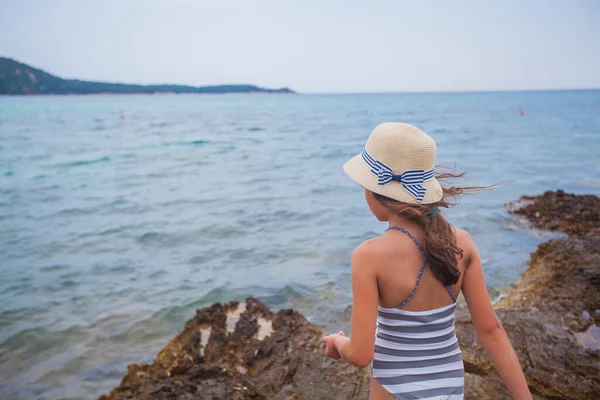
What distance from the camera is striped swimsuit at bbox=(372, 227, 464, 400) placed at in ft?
6.18

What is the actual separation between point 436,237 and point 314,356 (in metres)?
2.40

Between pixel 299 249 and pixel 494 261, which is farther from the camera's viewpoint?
pixel 299 249

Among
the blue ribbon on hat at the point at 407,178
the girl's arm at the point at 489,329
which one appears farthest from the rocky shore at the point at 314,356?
the blue ribbon on hat at the point at 407,178

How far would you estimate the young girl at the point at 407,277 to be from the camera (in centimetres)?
180

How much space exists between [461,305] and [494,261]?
2458 millimetres

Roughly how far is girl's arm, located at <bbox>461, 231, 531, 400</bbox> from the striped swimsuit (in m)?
0.13

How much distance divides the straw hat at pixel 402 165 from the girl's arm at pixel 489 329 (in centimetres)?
31

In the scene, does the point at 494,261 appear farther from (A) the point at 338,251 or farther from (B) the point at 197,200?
(B) the point at 197,200

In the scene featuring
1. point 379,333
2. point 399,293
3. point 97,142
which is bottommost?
point 97,142

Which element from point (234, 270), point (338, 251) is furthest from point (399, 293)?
point (338, 251)

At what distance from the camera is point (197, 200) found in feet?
45.1

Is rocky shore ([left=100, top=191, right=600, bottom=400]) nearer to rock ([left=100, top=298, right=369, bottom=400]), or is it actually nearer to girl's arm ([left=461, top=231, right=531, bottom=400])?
rock ([left=100, top=298, right=369, bottom=400])

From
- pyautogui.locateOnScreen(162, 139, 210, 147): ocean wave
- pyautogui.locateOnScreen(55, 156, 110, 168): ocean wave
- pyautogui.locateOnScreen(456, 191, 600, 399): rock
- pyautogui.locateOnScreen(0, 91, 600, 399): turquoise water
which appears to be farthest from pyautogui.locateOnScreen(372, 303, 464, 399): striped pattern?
pyautogui.locateOnScreen(162, 139, 210, 147): ocean wave

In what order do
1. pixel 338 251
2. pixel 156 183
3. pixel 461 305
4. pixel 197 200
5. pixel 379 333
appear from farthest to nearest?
pixel 156 183, pixel 197 200, pixel 338 251, pixel 461 305, pixel 379 333
